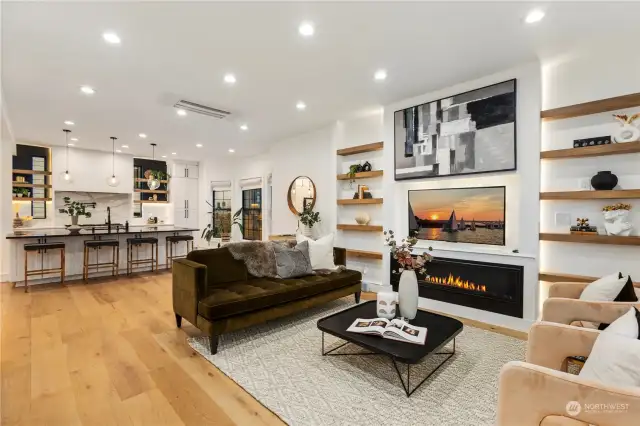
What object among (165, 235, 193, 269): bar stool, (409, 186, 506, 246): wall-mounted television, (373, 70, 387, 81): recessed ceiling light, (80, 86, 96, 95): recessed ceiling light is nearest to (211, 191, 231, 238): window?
(165, 235, 193, 269): bar stool

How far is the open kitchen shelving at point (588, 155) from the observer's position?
111 inches

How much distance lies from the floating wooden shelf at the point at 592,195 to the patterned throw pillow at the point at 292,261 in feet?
9.14

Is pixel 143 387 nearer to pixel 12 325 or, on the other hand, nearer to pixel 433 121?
pixel 12 325

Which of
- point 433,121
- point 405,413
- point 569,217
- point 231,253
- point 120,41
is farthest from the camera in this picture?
point 433,121

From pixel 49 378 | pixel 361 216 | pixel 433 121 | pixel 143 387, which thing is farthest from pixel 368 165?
pixel 49 378

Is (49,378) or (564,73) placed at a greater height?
(564,73)

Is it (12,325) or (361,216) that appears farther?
(361,216)

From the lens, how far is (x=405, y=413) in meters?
1.96

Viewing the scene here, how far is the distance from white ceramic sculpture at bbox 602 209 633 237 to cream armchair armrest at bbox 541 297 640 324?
115 cm

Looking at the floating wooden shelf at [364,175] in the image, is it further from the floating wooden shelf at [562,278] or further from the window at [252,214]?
the window at [252,214]

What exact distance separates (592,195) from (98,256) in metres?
7.50

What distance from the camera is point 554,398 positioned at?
46.8 inches

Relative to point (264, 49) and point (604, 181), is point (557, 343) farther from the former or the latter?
point (264, 49)

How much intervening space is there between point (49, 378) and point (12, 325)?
5.50 feet
